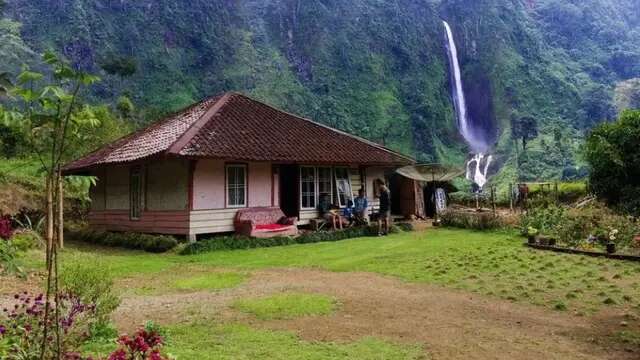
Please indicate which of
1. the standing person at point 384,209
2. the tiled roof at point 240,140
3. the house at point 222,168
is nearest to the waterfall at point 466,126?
the tiled roof at point 240,140

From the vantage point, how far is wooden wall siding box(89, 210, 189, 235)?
50.9 ft

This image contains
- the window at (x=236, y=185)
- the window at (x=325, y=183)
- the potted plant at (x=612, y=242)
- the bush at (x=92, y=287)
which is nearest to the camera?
the bush at (x=92, y=287)

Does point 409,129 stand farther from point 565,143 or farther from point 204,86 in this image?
point 204,86

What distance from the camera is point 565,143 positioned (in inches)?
2144

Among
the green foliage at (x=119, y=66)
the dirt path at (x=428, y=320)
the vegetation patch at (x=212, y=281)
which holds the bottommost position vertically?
the dirt path at (x=428, y=320)

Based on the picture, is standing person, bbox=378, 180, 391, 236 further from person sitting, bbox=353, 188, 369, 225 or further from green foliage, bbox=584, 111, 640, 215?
green foliage, bbox=584, 111, 640, 215

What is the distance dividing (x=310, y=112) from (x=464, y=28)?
35907 mm

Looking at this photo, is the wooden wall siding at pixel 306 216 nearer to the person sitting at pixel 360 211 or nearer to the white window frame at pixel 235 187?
the person sitting at pixel 360 211

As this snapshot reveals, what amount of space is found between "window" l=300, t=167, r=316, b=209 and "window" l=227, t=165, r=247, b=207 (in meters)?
2.43

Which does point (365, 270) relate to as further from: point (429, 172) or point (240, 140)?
point (429, 172)

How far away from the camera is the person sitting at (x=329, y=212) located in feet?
59.0

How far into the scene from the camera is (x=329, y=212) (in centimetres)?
1830

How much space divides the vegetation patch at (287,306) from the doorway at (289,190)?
10.5 m

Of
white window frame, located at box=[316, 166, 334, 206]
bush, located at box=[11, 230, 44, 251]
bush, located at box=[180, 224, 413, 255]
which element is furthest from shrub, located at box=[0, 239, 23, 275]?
white window frame, located at box=[316, 166, 334, 206]
